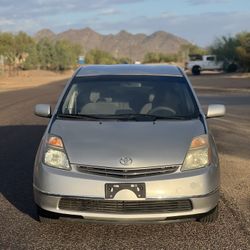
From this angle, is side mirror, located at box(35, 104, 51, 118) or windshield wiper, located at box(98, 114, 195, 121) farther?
side mirror, located at box(35, 104, 51, 118)

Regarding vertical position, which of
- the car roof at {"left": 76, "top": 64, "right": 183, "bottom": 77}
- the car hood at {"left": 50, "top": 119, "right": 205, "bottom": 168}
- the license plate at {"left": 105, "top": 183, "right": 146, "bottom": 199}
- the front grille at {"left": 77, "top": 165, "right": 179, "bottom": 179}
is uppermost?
the car roof at {"left": 76, "top": 64, "right": 183, "bottom": 77}

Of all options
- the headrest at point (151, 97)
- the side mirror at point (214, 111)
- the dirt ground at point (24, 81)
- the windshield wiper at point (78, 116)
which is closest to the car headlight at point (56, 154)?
the windshield wiper at point (78, 116)

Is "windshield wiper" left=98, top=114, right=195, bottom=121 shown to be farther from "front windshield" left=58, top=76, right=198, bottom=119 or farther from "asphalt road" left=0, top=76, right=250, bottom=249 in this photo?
"asphalt road" left=0, top=76, right=250, bottom=249

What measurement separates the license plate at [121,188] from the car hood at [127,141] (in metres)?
0.19

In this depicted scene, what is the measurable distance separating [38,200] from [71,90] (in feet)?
5.95

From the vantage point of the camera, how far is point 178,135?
5.58 metres

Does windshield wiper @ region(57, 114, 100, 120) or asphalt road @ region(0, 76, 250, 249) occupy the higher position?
windshield wiper @ region(57, 114, 100, 120)

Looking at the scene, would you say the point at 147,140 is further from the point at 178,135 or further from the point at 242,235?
the point at 242,235

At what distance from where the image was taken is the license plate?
5.11m

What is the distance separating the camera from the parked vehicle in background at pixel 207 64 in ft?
219

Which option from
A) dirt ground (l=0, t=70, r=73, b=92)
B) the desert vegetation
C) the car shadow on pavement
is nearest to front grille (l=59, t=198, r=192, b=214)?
the car shadow on pavement

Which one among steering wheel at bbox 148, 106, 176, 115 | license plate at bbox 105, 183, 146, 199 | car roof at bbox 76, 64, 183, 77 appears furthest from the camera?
car roof at bbox 76, 64, 183, 77

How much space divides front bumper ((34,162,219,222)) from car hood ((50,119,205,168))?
0.53 feet

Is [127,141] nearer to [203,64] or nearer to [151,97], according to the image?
[151,97]
